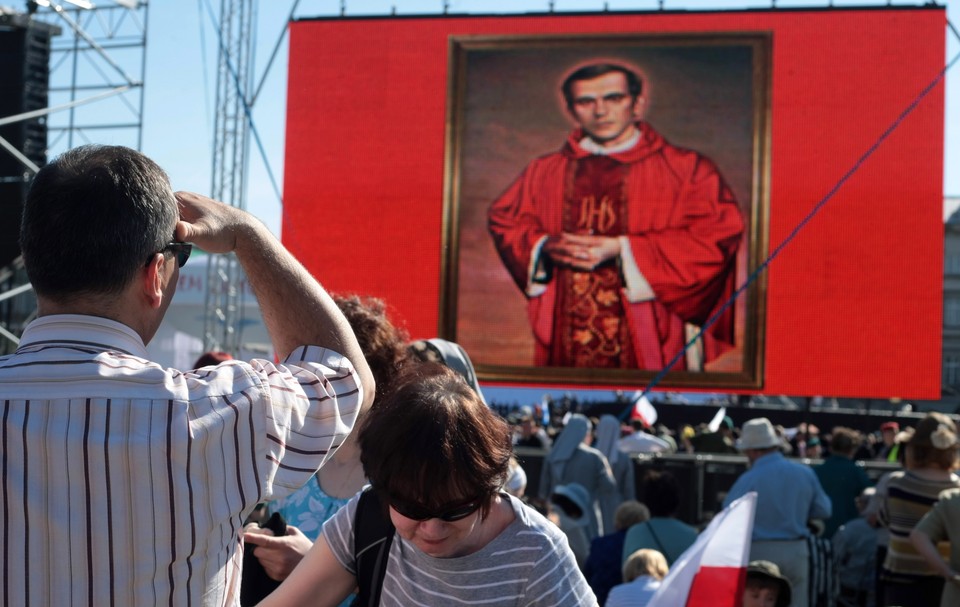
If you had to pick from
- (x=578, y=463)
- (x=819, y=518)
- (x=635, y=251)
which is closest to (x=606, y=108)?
(x=635, y=251)

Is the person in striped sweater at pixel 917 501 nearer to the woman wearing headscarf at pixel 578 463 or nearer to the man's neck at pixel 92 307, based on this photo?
the woman wearing headscarf at pixel 578 463

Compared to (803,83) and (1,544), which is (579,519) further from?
(803,83)

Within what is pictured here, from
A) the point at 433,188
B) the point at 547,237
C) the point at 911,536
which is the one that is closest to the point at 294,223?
the point at 433,188

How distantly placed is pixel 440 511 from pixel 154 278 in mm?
463

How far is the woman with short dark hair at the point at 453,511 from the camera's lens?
134cm

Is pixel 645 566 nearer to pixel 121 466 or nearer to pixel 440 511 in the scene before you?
pixel 440 511

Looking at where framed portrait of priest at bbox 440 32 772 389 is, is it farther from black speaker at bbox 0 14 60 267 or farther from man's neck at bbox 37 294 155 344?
man's neck at bbox 37 294 155 344

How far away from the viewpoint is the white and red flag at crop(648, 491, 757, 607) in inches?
97.1

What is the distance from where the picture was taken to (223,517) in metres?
1.13

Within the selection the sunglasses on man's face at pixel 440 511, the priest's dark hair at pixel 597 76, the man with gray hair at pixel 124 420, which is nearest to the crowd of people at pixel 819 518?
the sunglasses on man's face at pixel 440 511

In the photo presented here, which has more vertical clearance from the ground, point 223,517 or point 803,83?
point 803,83

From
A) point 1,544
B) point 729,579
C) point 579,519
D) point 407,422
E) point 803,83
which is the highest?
point 803,83

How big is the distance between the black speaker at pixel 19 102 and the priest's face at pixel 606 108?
4497 mm

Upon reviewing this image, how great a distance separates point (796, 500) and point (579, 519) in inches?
44.6
